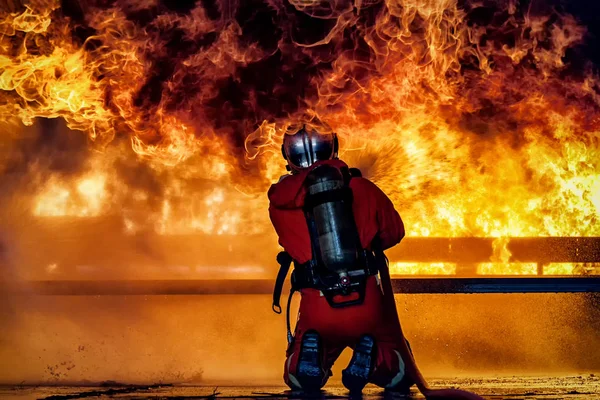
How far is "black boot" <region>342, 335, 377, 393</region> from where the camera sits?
14.7 ft

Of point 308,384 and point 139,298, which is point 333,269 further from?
point 139,298

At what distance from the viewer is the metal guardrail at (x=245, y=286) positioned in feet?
26.0

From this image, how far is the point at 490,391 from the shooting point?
15.9 ft


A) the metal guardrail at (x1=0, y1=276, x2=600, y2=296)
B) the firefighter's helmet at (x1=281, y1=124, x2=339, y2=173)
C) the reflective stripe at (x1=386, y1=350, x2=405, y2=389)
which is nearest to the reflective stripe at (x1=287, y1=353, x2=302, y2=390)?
the reflective stripe at (x1=386, y1=350, x2=405, y2=389)

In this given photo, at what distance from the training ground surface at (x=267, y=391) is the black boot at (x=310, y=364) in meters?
0.11

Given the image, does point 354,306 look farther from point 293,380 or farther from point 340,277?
point 293,380

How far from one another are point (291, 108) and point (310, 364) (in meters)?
4.98

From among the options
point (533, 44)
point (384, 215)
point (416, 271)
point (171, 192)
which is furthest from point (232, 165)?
point (384, 215)

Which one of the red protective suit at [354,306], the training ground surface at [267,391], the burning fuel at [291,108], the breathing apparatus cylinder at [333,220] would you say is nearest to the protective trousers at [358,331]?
the red protective suit at [354,306]

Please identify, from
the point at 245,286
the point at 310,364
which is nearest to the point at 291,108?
the point at 245,286

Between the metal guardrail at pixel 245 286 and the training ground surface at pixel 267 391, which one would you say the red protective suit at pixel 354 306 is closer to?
the training ground surface at pixel 267 391

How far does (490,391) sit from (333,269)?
4.39ft

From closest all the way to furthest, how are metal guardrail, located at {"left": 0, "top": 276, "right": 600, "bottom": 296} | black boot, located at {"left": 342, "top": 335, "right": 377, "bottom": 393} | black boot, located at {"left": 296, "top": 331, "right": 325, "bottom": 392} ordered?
1. black boot, located at {"left": 342, "top": 335, "right": 377, "bottom": 393}
2. black boot, located at {"left": 296, "top": 331, "right": 325, "bottom": 392}
3. metal guardrail, located at {"left": 0, "top": 276, "right": 600, "bottom": 296}

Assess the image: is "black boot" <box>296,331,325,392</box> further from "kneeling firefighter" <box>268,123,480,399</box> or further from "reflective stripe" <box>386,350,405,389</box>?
"reflective stripe" <box>386,350,405,389</box>
